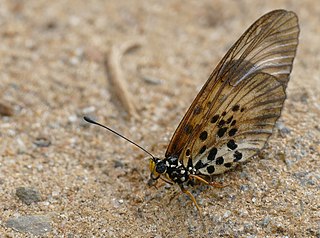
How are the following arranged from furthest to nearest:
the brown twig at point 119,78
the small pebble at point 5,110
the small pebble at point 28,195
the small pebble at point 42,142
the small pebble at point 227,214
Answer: the brown twig at point 119,78, the small pebble at point 5,110, the small pebble at point 42,142, the small pebble at point 28,195, the small pebble at point 227,214


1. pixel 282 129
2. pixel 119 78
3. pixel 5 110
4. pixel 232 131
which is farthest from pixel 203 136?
pixel 5 110

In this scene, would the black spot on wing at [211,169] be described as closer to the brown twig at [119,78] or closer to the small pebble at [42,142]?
the brown twig at [119,78]

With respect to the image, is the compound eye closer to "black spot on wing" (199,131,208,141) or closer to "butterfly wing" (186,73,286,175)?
"butterfly wing" (186,73,286,175)

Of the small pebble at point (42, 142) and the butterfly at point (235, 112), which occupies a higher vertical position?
the butterfly at point (235, 112)

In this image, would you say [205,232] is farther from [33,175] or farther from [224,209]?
[33,175]

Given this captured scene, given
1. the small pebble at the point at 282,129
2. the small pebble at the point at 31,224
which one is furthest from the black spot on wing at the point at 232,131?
the small pebble at the point at 31,224

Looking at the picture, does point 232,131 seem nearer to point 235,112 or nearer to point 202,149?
point 235,112

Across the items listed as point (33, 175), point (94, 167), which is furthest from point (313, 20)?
point (33, 175)
